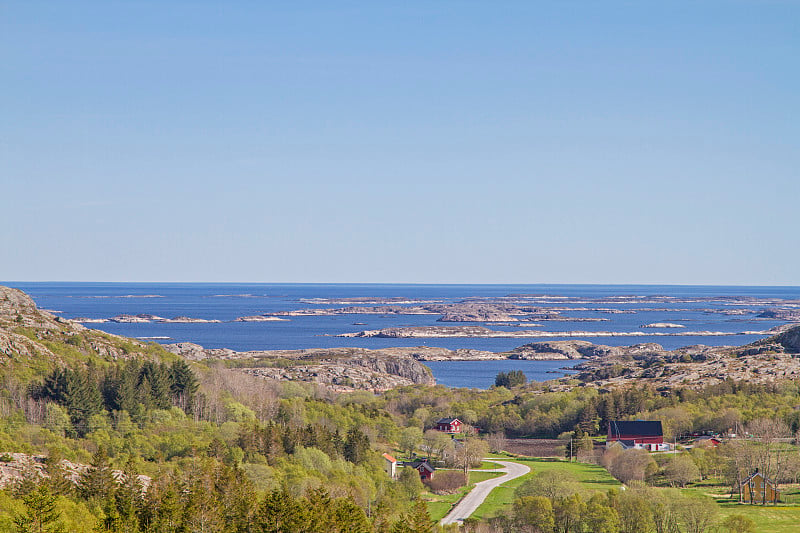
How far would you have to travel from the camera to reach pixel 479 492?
72812 millimetres

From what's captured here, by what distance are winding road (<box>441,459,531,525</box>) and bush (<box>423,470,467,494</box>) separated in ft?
5.73

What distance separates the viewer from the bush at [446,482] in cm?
7486

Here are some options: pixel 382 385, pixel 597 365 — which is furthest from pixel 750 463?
pixel 597 365

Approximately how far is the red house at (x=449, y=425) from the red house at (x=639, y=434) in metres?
19.5

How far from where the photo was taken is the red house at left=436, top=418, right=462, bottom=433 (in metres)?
107

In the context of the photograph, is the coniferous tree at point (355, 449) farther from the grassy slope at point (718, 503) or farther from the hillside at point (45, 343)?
the hillside at point (45, 343)

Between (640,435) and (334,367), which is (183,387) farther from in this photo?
(334,367)

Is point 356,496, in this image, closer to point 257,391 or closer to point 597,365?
point 257,391

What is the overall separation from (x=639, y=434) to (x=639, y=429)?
84 centimetres

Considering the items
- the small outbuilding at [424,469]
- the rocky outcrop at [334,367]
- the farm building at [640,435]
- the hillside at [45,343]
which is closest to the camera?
the small outbuilding at [424,469]

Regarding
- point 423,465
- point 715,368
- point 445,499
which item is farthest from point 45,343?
point 715,368

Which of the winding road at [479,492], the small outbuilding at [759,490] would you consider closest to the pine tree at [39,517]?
the winding road at [479,492]

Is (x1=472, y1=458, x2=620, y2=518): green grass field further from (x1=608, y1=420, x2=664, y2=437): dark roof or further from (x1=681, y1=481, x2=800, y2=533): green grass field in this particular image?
(x1=608, y1=420, x2=664, y2=437): dark roof

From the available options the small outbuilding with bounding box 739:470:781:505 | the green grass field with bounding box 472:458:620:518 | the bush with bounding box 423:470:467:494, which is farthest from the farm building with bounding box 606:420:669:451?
the bush with bounding box 423:470:467:494
